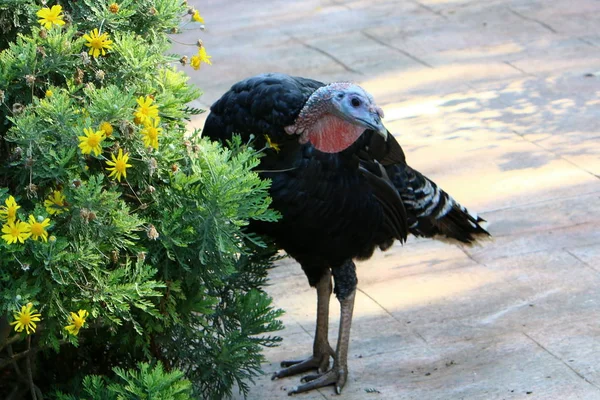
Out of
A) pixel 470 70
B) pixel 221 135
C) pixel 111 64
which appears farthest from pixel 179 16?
pixel 470 70

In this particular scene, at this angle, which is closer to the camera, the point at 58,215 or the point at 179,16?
the point at 58,215

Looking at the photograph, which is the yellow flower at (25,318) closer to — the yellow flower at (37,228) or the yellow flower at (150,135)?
the yellow flower at (37,228)

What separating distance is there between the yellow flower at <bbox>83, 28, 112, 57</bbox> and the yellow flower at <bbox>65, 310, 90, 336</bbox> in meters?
0.80

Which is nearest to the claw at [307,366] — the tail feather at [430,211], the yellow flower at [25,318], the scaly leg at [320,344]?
the scaly leg at [320,344]

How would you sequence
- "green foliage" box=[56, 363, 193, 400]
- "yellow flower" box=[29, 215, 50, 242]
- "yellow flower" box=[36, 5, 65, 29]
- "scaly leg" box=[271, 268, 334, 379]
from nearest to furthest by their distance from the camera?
"yellow flower" box=[29, 215, 50, 242], "yellow flower" box=[36, 5, 65, 29], "green foliage" box=[56, 363, 193, 400], "scaly leg" box=[271, 268, 334, 379]

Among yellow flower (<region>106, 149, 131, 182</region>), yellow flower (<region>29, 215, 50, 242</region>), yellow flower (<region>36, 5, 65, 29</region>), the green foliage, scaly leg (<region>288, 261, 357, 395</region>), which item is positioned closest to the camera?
yellow flower (<region>29, 215, 50, 242</region>)

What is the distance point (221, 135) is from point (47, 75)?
1.00 m

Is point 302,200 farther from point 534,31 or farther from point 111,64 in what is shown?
point 534,31

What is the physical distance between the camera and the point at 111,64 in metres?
3.33

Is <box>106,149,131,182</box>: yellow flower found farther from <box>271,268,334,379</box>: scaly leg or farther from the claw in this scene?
the claw

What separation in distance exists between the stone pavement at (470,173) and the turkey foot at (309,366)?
0.05 metres

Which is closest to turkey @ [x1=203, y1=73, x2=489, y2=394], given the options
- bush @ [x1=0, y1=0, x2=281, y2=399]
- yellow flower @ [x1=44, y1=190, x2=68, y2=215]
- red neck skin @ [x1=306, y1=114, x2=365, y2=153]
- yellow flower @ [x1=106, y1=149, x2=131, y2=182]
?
red neck skin @ [x1=306, y1=114, x2=365, y2=153]

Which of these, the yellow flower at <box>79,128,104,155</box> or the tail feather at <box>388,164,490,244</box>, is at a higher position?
the yellow flower at <box>79,128,104,155</box>

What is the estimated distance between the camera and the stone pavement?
463 centimetres
